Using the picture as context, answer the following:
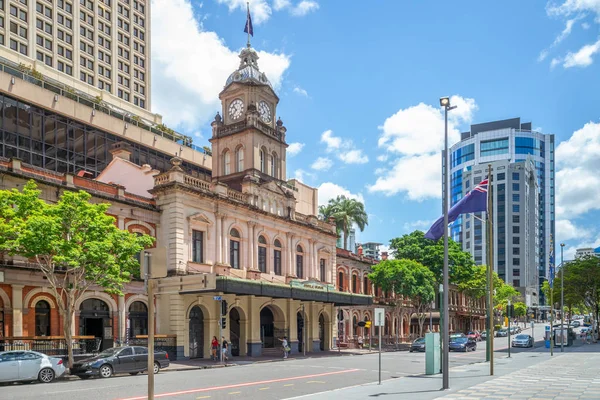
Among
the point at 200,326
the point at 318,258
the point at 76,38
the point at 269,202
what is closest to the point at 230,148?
the point at 269,202

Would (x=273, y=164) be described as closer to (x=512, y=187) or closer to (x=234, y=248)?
(x=234, y=248)

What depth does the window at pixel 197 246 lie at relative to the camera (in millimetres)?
40812

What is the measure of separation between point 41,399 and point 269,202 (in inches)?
1217

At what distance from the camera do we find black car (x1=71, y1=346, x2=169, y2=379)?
26203 mm

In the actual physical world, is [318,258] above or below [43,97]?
below

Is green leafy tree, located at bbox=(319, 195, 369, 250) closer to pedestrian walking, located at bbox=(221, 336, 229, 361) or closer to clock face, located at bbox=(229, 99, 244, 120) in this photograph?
clock face, located at bbox=(229, 99, 244, 120)

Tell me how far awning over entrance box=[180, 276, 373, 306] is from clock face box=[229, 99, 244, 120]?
15957 mm

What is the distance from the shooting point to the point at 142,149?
229ft

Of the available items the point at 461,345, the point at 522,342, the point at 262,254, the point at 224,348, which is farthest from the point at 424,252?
the point at 224,348

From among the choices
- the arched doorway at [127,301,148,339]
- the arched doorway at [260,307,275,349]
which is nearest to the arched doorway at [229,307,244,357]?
the arched doorway at [260,307,275,349]

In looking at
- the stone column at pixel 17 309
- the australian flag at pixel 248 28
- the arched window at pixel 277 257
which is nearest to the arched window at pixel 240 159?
the arched window at pixel 277 257

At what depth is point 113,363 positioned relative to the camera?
1056 inches

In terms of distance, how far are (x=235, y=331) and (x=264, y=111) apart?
1931 cm

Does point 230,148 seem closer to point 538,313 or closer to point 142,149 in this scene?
point 142,149
